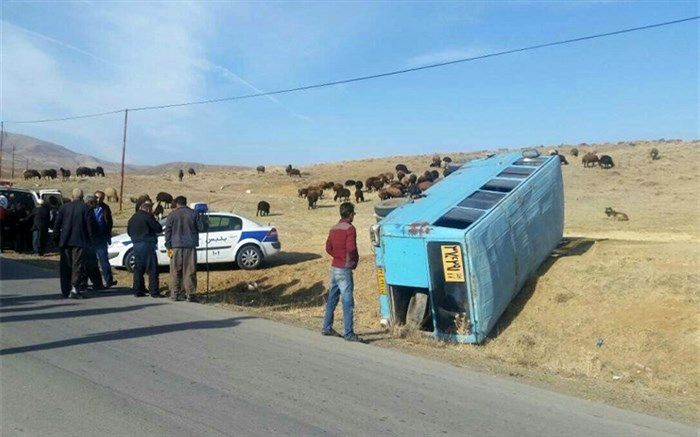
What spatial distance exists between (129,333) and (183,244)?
321 cm

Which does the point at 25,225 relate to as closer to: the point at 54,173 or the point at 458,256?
the point at 458,256

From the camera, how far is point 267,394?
598 centimetres

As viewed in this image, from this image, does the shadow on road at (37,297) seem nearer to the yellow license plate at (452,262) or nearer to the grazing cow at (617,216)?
the yellow license plate at (452,262)

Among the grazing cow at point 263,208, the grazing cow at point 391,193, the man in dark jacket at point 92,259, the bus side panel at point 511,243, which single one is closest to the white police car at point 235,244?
the man in dark jacket at point 92,259

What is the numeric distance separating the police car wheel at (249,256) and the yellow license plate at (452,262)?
8.08 metres

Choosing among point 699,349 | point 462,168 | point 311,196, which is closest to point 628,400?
point 699,349

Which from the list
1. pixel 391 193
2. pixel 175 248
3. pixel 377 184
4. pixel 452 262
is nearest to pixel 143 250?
pixel 175 248

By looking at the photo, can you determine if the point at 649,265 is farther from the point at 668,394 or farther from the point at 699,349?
the point at 668,394

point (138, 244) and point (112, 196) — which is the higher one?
point (112, 196)

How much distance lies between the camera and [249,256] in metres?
16.7

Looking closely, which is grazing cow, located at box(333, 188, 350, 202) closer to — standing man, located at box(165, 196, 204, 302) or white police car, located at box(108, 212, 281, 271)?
white police car, located at box(108, 212, 281, 271)

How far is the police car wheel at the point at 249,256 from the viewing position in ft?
54.8

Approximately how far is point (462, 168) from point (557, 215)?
218 cm

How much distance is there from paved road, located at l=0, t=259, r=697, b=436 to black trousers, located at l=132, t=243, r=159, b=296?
2.94 m
